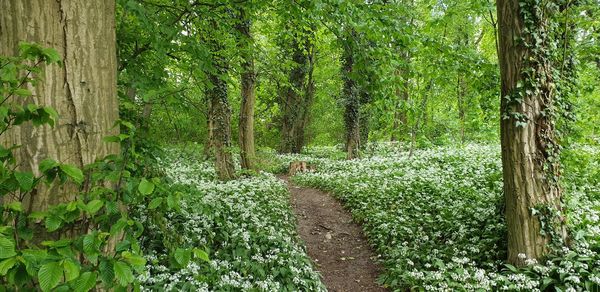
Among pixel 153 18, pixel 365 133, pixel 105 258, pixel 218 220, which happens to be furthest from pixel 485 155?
pixel 105 258

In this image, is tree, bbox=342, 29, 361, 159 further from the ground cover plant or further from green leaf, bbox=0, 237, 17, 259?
green leaf, bbox=0, 237, 17, 259

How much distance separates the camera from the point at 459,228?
22.1 ft

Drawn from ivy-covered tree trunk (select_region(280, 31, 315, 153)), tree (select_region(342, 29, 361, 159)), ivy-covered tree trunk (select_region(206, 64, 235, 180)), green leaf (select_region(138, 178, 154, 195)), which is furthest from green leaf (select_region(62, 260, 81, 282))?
ivy-covered tree trunk (select_region(280, 31, 315, 153))

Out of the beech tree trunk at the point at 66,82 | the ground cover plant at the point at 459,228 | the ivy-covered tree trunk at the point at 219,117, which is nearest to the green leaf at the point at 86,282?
the beech tree trunk at the point at 66,82

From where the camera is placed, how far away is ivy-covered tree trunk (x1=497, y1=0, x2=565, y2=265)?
5172 mm

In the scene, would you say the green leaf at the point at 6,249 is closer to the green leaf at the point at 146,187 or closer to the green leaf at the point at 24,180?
the green leaf at the point at 24,180

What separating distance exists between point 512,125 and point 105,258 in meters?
5.46

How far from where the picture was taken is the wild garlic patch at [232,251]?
4426 mm

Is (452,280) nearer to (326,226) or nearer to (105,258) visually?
(326,226)

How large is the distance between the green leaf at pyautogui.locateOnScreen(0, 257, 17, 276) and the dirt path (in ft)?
17.0

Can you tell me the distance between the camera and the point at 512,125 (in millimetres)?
5262

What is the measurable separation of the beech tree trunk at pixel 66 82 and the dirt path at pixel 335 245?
4.80 metres

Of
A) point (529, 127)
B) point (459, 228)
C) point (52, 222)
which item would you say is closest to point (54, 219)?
point (52, 222)

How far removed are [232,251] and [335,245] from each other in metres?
2.95
